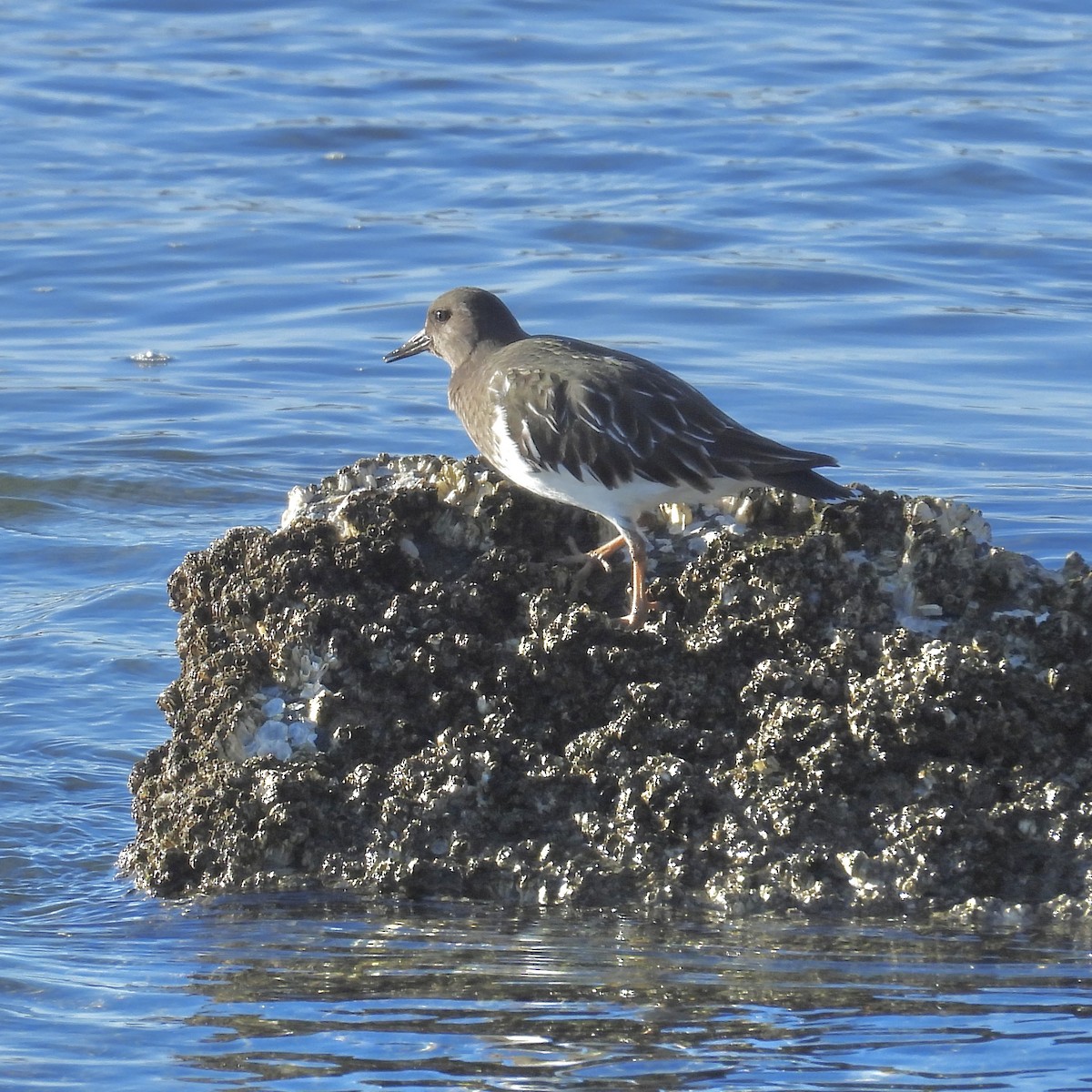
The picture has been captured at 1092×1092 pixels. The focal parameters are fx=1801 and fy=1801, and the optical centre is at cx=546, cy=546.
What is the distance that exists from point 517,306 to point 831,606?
7044mm

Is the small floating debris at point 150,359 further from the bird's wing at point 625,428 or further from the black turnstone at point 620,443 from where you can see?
the bird's wing at point 625,428

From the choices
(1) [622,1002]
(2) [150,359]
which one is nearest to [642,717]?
(1) [622,1002]

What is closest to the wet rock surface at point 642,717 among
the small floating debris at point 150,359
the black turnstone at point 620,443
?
the black turnstone at point 620,443

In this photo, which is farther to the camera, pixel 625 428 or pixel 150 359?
pixel 150 359

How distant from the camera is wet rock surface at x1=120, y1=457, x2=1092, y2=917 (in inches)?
163

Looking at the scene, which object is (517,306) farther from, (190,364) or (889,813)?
(889,813)

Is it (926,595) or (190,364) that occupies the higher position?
(190,364)

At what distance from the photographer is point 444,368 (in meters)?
10.8

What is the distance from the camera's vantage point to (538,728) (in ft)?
14.5

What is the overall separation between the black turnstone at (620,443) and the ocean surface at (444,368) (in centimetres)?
113

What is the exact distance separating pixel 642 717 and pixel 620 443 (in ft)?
2.80

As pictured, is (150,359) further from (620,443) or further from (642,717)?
(642,717)

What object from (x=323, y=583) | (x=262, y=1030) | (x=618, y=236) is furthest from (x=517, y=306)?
(x=262, y=1030)

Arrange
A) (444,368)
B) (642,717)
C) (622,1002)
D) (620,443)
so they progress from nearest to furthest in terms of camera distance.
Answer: (622,1002)
(642,717)
(620,443)
(444,368)
